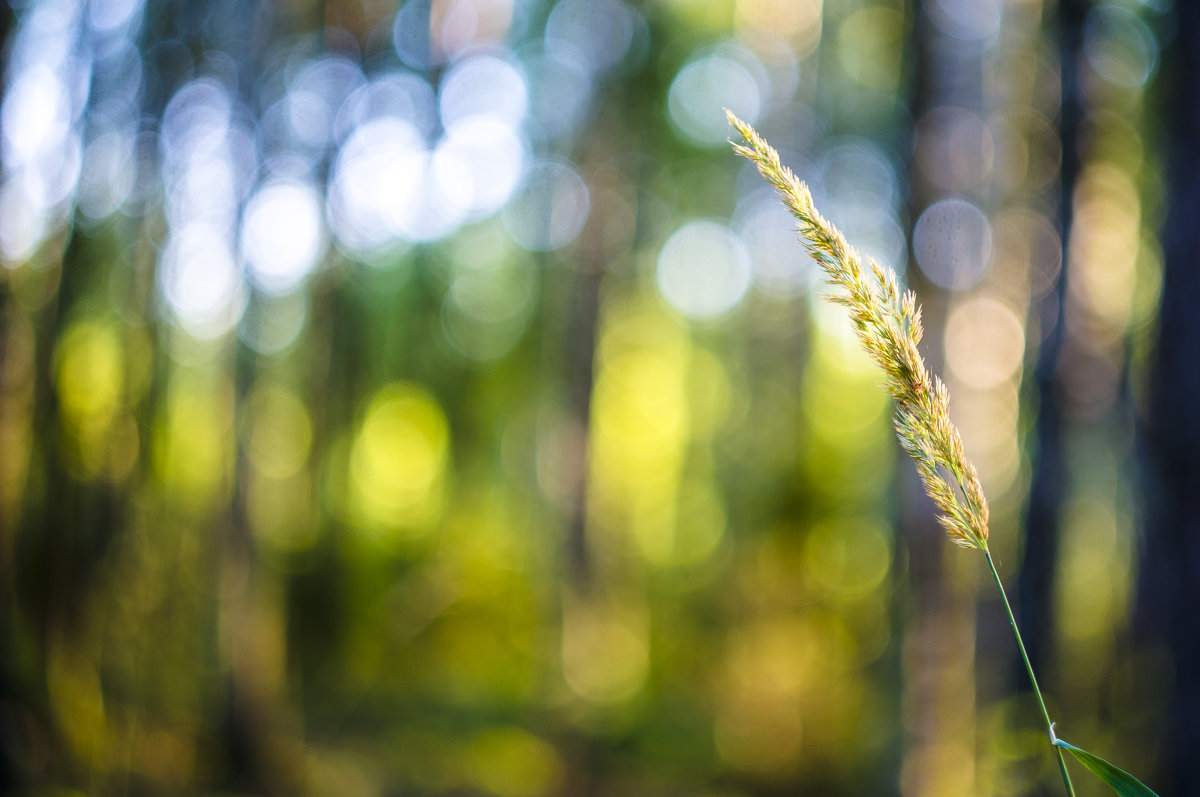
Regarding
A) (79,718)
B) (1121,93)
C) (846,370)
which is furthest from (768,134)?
(79,718)

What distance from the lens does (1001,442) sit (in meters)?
8.13

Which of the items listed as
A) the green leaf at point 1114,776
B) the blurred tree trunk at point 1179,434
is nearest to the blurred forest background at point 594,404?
the blurred tree trunk at point 1179,434

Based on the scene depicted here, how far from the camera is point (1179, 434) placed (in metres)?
2.55

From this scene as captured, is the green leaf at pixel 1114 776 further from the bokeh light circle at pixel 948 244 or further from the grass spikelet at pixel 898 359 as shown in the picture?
the bokeh light circle at pixel 948 244

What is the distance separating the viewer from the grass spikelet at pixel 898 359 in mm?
897

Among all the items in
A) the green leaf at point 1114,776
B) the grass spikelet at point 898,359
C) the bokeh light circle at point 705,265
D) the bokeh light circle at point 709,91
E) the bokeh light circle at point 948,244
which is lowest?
the green leaf at point 1114,776

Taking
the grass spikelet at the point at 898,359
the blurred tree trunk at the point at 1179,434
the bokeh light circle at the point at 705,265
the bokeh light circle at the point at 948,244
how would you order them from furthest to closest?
the bokeh light circle at the point at 705,265
the bokeh light circle at the point at 948,244
the blurred tree trunk at the point at 1179,434
the grass spikelet at the point at 898,359

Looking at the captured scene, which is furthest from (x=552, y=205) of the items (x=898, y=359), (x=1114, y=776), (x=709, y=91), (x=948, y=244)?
(x=1114, y=776)

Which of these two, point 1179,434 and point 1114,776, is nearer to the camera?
point 1114,776

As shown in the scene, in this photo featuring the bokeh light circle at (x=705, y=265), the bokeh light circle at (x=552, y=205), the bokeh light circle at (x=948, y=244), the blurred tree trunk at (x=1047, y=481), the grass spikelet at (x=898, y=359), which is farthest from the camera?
the bokeh light circle at (x=705, y=265)

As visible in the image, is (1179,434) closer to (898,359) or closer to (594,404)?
(898,359)

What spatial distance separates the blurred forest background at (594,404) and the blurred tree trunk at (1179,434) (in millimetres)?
17

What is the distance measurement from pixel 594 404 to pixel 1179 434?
6728 mm

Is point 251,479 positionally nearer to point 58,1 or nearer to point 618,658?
point 58,1
